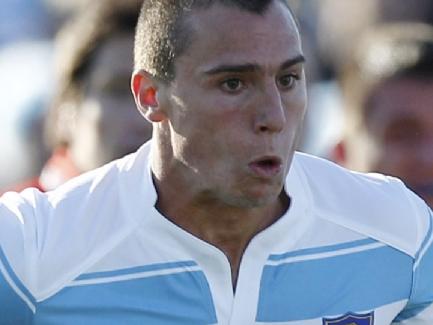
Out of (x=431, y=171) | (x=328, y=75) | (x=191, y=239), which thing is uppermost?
(x=191, y=239)

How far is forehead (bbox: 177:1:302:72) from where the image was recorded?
5320 millimetres

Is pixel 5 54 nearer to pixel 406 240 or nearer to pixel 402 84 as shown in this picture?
pixel 402 84

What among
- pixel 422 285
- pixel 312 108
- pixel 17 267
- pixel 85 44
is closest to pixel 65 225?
pixel 17 267

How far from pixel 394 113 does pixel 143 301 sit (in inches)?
84.8

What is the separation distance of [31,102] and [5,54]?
842 mm

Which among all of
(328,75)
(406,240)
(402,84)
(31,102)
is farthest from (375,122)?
(328,75)

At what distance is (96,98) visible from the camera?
24.0 feet

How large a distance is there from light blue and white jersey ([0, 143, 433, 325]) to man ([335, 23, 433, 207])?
1471 mm

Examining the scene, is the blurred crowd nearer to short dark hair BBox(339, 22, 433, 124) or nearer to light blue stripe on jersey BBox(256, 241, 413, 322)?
short dark hair BBox(339, 22, 433, 124)

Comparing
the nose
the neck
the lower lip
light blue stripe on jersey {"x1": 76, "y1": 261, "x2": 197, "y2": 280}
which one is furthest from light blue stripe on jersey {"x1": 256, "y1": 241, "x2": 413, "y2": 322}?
the nose

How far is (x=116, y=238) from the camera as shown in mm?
5465

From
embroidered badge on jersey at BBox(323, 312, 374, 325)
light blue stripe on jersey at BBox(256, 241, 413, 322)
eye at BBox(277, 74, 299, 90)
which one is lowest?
embroidered badge on jersey at BBox(323, 312, 374, 325)

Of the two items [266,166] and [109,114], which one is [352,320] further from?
[109,114]

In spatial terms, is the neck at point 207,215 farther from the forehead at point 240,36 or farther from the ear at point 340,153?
the ear at point 340,153
